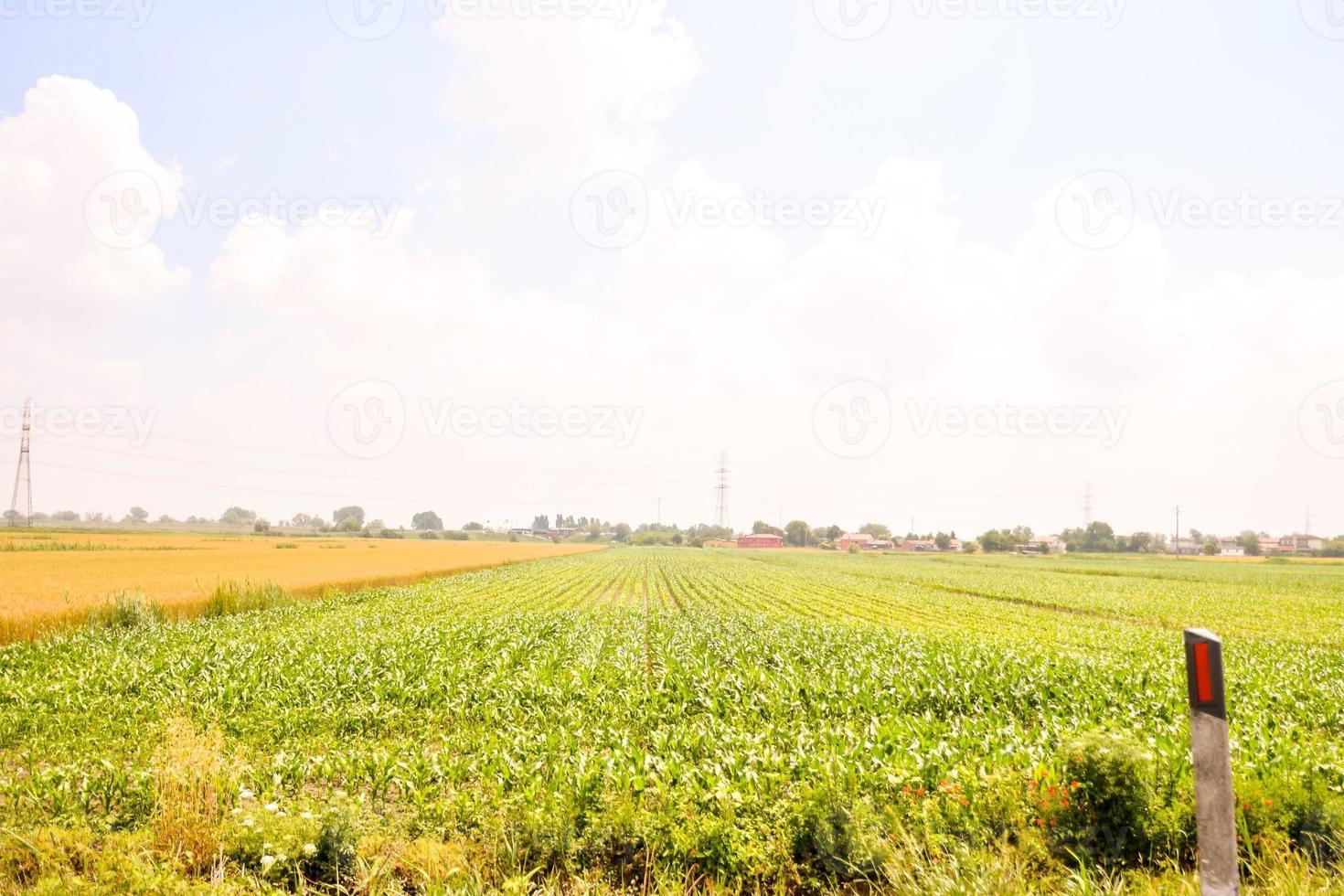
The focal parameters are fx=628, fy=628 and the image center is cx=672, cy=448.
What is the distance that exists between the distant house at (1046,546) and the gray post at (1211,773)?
180302mm

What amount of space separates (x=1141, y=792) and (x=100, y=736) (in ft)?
45.4

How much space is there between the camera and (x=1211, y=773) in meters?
3.80

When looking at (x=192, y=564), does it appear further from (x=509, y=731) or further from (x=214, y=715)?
(x=509, y=731)

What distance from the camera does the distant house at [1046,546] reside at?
164m

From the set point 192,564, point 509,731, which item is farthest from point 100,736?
point 192,564

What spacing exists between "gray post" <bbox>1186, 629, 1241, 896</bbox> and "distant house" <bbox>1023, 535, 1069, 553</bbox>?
180302 millimetres

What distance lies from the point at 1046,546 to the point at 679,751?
621 ft

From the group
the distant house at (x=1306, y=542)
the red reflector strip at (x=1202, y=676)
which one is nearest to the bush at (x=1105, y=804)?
the red reflector strip at (x=1202, y=676)

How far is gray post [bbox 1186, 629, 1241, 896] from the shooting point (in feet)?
12.0

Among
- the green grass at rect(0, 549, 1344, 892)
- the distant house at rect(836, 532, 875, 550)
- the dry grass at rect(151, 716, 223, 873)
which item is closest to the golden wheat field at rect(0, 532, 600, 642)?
the green grass at rect(0, 549, 1344, 892)

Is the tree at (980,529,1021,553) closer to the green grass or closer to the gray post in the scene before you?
the green grass

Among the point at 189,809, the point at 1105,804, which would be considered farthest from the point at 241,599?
the point at 1105,804

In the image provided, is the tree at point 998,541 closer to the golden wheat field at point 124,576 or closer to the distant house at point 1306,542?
the distant house at point 1306,542

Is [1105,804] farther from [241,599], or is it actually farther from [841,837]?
[241,599]
